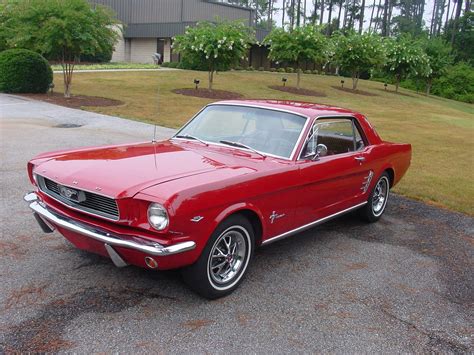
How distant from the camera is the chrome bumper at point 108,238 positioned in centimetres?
313

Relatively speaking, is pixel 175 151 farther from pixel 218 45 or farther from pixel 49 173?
pixel 218 45

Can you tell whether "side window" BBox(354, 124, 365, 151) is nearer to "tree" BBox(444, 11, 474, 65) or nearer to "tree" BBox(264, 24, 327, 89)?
"tree" BBox(264, 24, 327, 89)

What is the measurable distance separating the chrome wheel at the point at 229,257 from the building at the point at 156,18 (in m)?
38.9

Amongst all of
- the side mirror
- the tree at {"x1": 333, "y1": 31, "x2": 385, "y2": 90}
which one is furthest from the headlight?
the tree at {"x1": 333, "y1": 31, "x2": 385, "y2": 90}

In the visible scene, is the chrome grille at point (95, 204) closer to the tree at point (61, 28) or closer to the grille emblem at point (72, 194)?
the grille emblem at point (72, 194)

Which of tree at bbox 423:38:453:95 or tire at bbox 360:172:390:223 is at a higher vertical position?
tree at bbox 423:38:453:95

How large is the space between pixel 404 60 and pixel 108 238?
111 feet

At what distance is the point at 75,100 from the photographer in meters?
17.1

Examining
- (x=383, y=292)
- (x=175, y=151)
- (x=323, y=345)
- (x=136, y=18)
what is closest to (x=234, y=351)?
(x=323, y=345)

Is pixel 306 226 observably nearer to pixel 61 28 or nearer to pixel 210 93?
pixel 61 28

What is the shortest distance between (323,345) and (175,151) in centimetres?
220

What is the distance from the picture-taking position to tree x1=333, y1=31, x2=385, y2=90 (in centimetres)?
2920

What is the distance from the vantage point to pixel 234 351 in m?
3.01

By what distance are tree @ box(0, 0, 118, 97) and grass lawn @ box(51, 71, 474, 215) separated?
2.42 m
